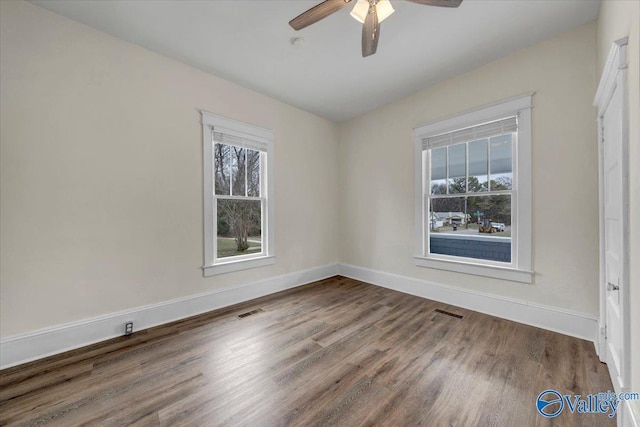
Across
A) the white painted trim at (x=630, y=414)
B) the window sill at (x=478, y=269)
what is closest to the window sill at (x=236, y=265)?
the window sill at (x=478, y=269)

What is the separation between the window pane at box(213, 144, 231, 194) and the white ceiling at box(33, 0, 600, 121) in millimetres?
916

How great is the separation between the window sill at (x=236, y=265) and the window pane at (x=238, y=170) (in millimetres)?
954

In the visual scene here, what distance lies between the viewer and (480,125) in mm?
3002

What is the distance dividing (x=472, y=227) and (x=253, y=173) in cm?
310

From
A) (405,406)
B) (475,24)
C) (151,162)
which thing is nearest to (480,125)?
(475,24)

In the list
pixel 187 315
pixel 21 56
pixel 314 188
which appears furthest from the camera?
pixel 314 188

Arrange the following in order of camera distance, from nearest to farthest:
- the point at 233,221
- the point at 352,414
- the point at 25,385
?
the point at 352,414
the point at 25,385
the point at 233,221

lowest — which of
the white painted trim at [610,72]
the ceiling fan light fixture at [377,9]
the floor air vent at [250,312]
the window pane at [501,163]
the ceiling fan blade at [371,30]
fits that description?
the floor air vent at [250,312]

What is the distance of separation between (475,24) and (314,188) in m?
2.93

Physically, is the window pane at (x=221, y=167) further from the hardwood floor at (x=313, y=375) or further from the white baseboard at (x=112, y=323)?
the hardwood floor at (x=313, y=375)

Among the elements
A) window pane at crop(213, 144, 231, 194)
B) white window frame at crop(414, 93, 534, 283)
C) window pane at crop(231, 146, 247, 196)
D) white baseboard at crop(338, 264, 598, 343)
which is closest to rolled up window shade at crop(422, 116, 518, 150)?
white window frame at crop(414, 93, 534, 283)

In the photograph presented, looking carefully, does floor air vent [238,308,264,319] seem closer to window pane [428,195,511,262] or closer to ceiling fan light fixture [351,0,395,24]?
window pane [428,195,511,262]

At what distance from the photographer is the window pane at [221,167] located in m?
3.24

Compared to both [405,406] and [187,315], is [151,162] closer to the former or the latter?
[187,315]
